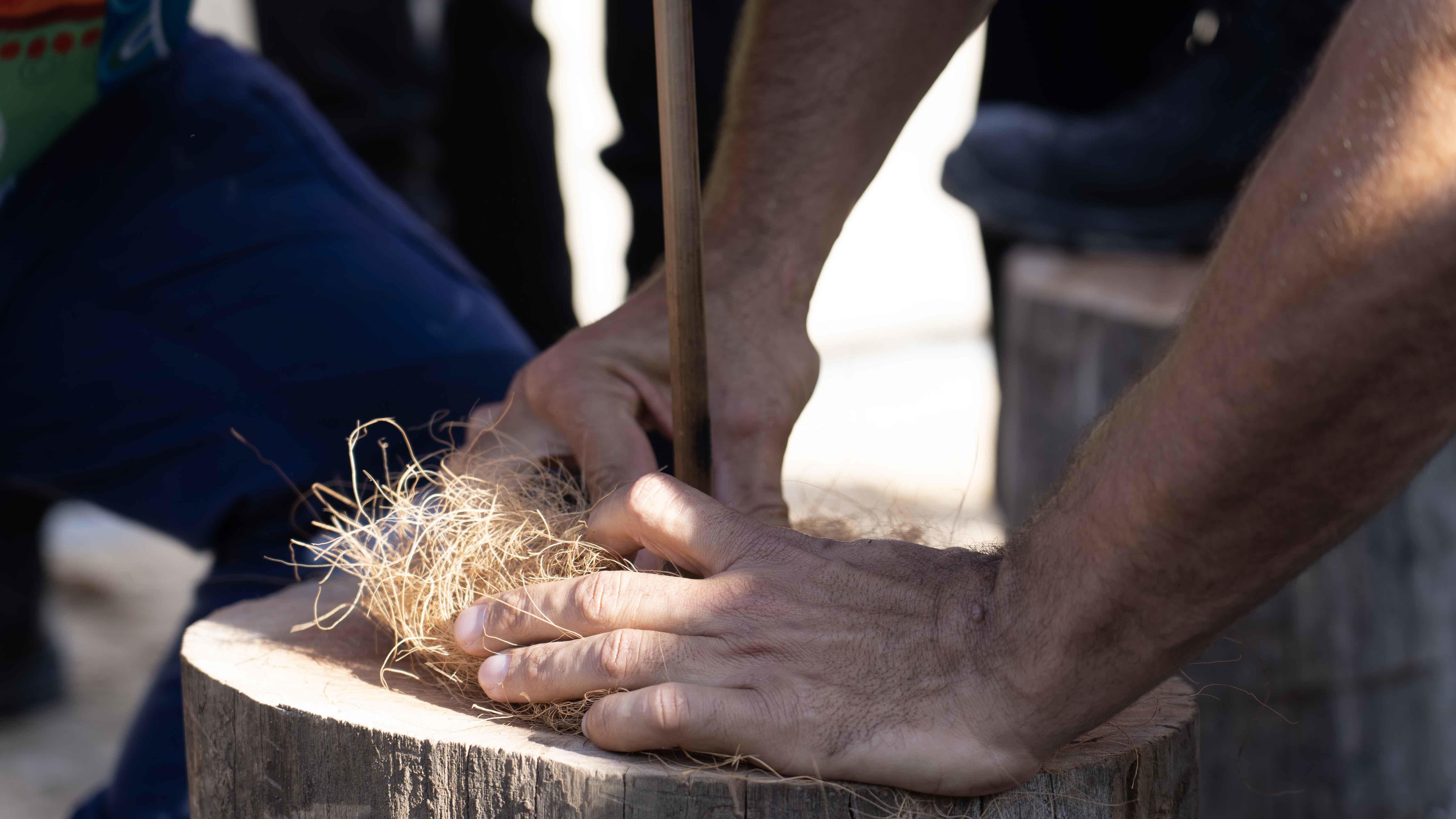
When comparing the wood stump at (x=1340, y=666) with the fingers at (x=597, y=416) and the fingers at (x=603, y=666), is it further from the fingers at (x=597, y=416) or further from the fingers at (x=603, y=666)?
the fingers at (x=603, y=666)

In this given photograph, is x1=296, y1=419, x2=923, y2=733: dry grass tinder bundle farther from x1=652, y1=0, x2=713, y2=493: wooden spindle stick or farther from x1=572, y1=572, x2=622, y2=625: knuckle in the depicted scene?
x1=652, y1=0, x2=713, y2=493: wooden spindle stick

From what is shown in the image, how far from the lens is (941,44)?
1146 mm

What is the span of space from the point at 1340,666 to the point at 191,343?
165cm

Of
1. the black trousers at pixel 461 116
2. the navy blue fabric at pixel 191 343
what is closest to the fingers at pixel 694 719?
the navy blue fabric at pixel 191 343

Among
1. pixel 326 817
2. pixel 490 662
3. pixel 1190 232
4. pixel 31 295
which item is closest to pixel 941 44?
pixel 490 662

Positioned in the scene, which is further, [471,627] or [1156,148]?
[1156,148]

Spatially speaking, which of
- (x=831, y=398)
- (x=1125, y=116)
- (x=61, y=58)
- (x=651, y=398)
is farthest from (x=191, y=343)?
(x=831, y=398)

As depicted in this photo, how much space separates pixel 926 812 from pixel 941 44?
0.71 meters

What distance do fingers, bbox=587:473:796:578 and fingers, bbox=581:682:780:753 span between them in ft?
0.33

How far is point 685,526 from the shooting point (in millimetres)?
833

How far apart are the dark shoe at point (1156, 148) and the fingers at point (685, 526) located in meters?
1.44

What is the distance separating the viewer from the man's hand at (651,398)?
102 centimetres

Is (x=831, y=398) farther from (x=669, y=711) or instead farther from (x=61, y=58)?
(x=669, y=711)

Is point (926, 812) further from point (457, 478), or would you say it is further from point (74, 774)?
point (74, 774)
